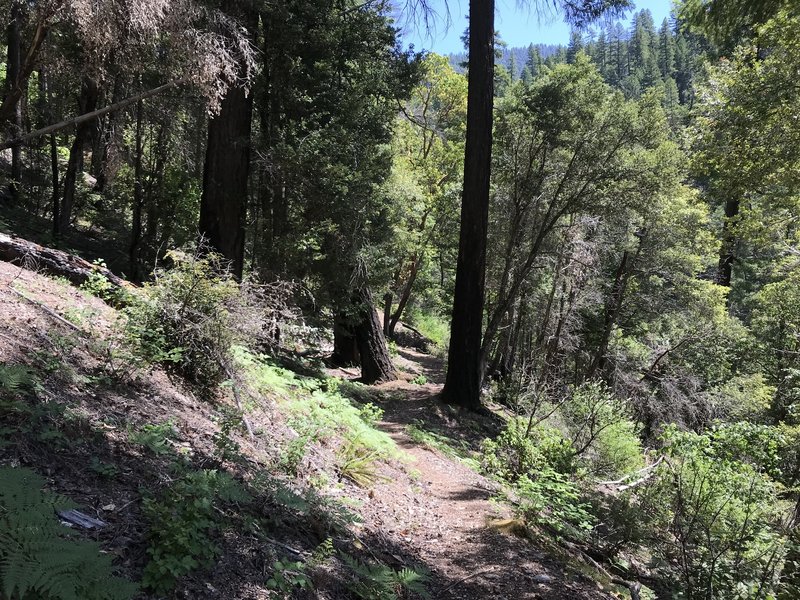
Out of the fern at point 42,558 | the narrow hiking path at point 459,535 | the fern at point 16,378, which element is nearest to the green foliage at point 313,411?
the narrow hiking path at point 459,535

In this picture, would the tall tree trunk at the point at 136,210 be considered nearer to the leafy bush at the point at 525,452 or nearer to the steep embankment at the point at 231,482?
the steep embankment at the point at 231,482

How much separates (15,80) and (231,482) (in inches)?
179

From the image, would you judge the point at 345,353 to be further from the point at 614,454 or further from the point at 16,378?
the point at 16,378

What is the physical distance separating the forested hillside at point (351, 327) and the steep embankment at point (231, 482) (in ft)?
0.09

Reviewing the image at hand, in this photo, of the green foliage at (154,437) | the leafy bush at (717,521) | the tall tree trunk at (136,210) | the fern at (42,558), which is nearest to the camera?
the fern at (42,558)

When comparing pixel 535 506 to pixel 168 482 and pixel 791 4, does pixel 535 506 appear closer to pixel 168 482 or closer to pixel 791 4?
pixel 168 482

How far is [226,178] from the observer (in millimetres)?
8367

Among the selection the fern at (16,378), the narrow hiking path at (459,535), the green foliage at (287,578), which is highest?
the fern at (16,378)

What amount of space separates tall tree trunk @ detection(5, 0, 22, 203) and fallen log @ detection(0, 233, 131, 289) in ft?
4.25

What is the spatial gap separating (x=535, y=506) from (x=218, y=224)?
6.20 metres

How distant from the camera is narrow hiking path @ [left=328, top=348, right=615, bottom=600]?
4.03 m

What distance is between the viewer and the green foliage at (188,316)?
189 inches

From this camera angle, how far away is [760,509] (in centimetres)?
507

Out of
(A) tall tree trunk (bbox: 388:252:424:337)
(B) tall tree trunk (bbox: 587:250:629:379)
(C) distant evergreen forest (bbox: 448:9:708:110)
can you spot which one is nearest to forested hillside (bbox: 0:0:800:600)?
(B) tall tree trunk (bbox: 587:250:629:379)
